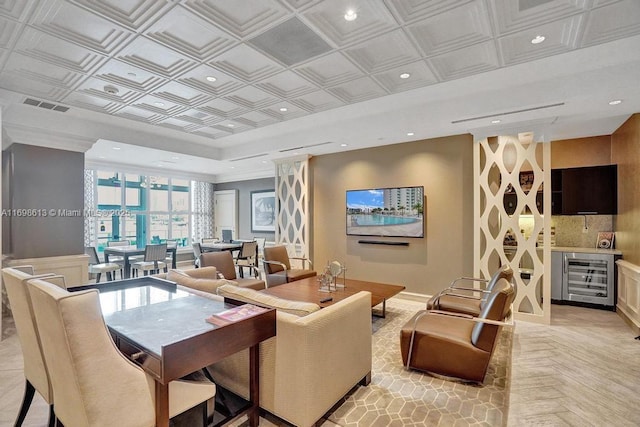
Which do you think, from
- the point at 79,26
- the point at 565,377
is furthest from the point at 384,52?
the point at 565,377

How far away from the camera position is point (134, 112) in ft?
14.6

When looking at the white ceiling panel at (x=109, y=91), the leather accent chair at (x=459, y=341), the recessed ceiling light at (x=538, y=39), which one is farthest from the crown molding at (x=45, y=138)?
the recessed ceiling light at (x=538, y=39)

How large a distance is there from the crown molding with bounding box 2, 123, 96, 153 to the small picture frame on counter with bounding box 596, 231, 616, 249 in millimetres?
8231

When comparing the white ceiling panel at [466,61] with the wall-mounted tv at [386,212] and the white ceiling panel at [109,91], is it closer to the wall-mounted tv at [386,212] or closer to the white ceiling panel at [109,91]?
the wall-mounted tv at [386,212]

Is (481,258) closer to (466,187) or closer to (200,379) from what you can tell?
(466,187)

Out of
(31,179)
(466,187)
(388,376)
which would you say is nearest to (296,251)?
(466,187)

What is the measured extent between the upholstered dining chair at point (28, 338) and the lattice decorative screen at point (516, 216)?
4801mm

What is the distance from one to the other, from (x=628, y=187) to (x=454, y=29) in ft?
11.9

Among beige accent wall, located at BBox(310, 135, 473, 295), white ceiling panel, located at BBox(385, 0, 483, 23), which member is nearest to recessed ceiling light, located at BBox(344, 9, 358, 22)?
white ceiling panel, located at BBox(385, 0, 483, 23)

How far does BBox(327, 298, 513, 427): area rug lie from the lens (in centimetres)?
218

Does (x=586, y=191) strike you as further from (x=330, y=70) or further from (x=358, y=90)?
(x=330, y=70)

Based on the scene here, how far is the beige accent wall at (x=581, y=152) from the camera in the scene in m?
4.96

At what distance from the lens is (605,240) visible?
4883 mm

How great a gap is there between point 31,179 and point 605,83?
729 cm
